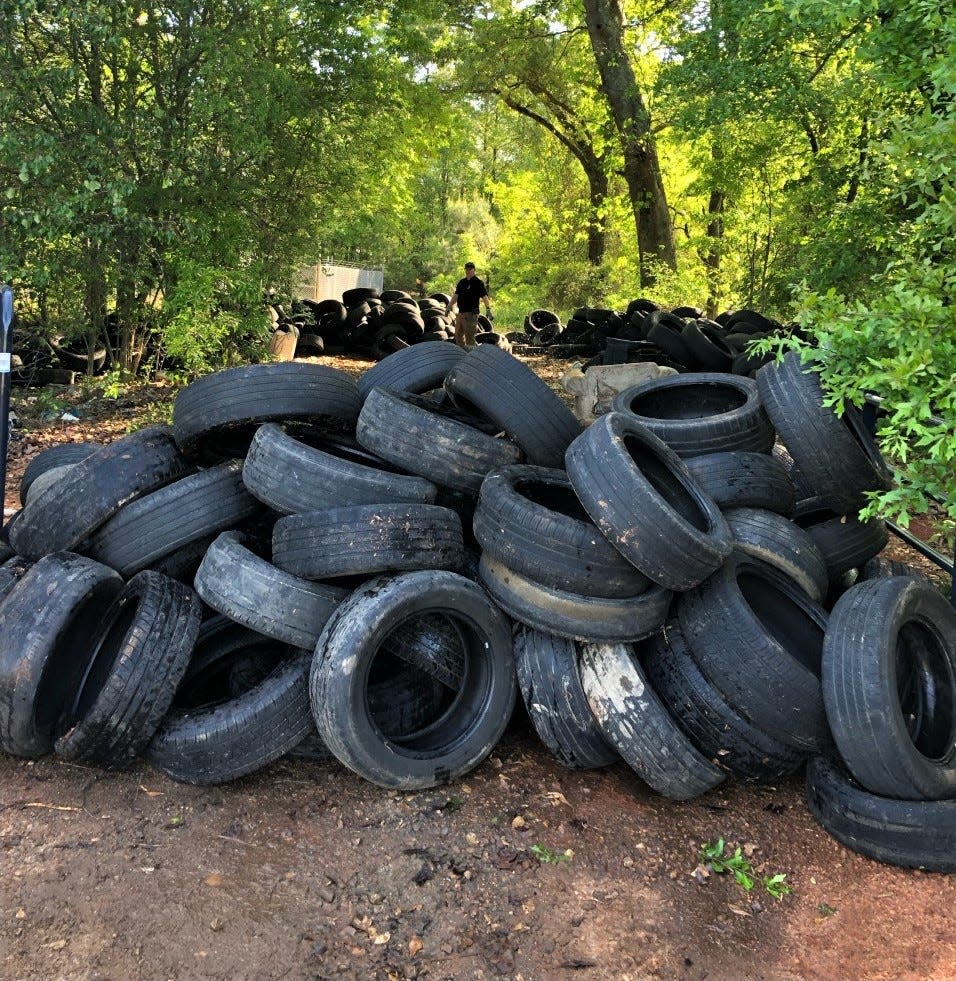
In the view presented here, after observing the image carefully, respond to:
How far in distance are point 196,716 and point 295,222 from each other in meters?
8.54

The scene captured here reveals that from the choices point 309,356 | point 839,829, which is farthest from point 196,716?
point 309,356

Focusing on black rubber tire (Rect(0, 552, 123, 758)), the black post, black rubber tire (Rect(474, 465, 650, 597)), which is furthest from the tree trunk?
black rubber tire (Rect(0, 552, 123, 758))

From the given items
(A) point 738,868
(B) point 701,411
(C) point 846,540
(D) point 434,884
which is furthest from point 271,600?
(B) point 701,411

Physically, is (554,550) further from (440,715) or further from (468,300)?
(468,300)

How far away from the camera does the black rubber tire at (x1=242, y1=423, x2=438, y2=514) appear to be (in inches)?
167

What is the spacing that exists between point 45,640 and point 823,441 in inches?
160

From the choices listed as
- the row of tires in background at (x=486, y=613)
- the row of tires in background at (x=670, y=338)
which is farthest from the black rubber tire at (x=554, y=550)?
the row of tires in background at (x=670, y=338)

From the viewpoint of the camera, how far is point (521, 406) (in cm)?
497

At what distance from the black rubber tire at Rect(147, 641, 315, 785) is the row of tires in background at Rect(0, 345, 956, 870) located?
1cm

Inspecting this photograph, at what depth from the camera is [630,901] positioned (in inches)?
125

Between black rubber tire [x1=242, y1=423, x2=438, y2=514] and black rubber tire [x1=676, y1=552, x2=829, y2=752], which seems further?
black rubber tire [x1=242, y1=423, x2=438, y2=514]

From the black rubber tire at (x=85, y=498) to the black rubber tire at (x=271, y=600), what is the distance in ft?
3.21

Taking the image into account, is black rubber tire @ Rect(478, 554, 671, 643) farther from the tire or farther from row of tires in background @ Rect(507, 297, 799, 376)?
row of tires in background @ Rect(507, 297, 799, 376)

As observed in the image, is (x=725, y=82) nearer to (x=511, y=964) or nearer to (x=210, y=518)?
(x=210, y=518)
